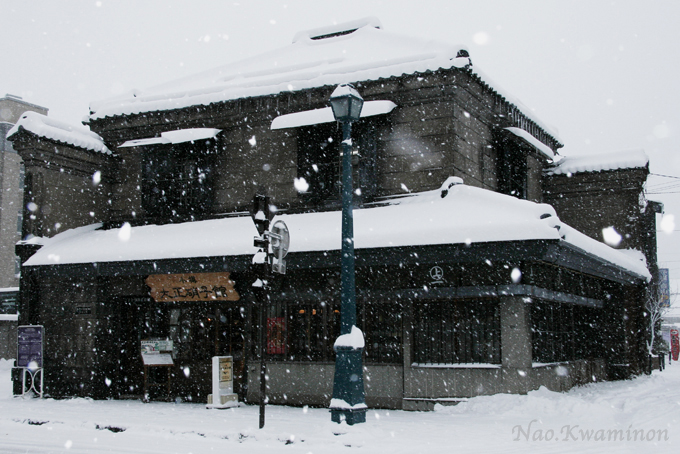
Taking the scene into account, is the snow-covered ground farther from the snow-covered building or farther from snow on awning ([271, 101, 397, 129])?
snow on awning ([271, 101, 397, 129])

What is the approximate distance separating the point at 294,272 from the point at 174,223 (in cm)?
392

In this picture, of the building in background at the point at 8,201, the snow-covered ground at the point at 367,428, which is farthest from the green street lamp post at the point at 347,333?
the building in background at the point at 8,201

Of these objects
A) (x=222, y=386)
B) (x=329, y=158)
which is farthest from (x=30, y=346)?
(x=329, y=158)

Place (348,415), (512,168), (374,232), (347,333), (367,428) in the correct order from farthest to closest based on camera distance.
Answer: (512,168)
(374,232)
(347,333)
(367,428)
(348,415)

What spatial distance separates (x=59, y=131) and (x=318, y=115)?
22.3 ft

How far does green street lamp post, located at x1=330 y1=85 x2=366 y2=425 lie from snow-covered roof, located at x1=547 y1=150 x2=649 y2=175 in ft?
34.5

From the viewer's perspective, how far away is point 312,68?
15414mm

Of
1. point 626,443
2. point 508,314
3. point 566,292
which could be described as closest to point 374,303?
point 508,314

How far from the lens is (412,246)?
1138cm

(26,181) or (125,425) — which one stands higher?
(26,181)

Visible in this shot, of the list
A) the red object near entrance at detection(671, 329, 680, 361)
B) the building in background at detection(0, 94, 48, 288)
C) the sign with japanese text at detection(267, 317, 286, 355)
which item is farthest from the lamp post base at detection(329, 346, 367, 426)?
the building in background at detection(0, 94, 48, 288)

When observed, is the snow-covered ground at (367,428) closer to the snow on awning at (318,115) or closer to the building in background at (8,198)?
the snow on awning at (318,115)

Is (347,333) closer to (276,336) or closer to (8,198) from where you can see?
(276,336)

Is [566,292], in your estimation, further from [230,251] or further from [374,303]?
[230,251]
